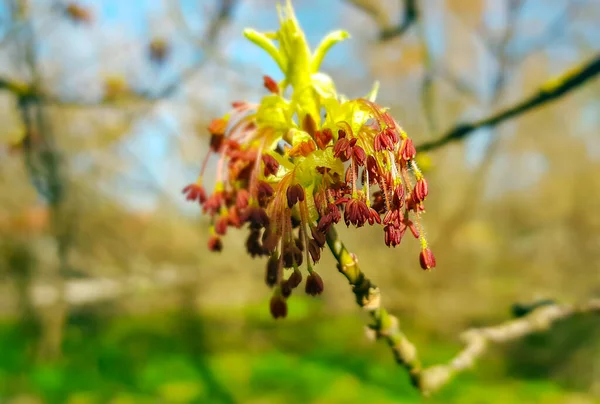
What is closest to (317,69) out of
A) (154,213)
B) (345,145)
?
(345,145)

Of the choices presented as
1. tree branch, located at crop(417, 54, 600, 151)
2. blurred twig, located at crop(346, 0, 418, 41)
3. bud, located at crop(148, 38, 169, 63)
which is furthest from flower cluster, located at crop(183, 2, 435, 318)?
bud, located at crop(148, 38, 169, 63)

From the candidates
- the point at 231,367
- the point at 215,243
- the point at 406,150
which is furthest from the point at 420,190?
the point at 231,367

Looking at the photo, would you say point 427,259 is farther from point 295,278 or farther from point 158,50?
point 158,50

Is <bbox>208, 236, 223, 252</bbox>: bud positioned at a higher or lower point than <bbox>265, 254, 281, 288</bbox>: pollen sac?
higher

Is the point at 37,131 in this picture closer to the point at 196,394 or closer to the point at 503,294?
the point at 196,394

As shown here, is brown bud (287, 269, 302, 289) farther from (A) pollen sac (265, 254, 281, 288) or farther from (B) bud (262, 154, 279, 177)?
(B) bud (262, 154, 279, 177)

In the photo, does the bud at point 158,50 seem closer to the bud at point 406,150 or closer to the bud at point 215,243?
the bud at point 215,243
